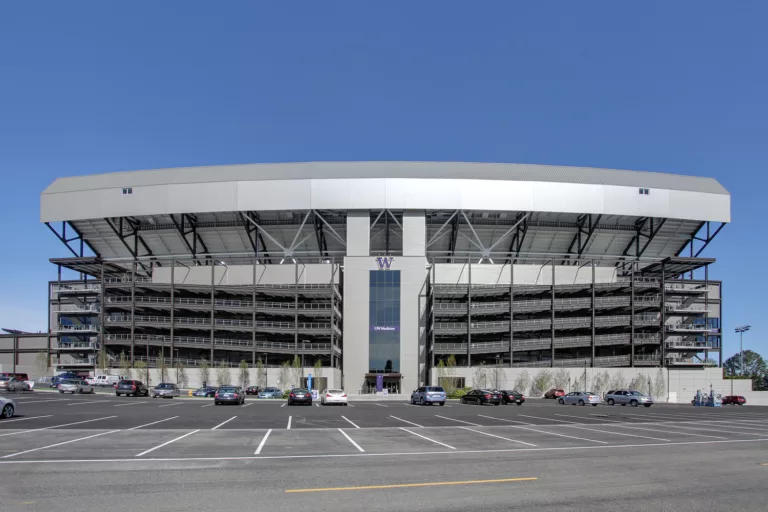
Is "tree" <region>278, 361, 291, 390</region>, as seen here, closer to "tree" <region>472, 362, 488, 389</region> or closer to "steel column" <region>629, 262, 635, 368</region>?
"tree" <region>472, 362, 488, 389</region>

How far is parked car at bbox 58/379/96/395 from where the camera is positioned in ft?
202

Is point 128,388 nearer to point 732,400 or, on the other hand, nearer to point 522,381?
point 522,381

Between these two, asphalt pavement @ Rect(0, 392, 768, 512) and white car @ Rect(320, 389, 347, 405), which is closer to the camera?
asphalt pavement @ Rect(0, 392, 768, 512)

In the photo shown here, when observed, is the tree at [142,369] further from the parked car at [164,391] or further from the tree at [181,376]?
the parked car at [164,391]

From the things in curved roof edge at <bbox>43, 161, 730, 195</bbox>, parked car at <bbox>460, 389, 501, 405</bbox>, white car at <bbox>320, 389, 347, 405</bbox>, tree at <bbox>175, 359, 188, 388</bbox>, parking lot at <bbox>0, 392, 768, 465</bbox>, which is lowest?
tree at <bbox>175, 359, 188, 388</bbox>

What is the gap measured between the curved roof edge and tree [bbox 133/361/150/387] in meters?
24.9

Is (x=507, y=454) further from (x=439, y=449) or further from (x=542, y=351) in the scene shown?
(x=542, y=351)

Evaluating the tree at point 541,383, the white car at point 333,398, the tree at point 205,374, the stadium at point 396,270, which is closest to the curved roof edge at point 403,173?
the stadium at point 396,270

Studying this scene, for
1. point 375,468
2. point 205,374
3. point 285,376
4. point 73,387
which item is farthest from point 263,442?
point 205,374

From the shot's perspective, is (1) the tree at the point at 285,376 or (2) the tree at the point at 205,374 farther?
(2) the tree at the point at 205,374

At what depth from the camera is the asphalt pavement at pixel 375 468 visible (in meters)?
11.5

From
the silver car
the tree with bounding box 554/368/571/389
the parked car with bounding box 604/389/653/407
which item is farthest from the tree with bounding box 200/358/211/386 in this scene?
the parked car with bounding box 604/389/653/407

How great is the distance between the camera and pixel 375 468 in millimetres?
15227

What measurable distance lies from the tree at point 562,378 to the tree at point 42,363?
74863mm
